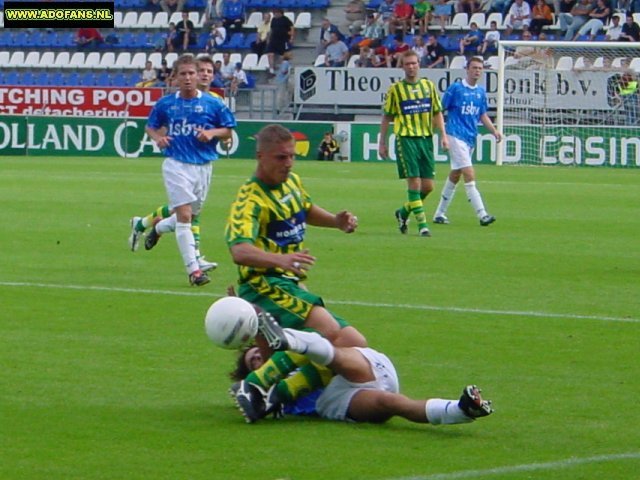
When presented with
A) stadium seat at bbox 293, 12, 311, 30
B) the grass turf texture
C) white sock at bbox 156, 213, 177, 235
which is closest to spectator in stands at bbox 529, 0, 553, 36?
stadium seat at bbox 293, 12, 311, 30

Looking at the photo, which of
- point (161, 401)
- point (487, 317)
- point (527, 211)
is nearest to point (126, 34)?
point (527, 211)

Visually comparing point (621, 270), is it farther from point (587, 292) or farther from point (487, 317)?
point (487, 317)

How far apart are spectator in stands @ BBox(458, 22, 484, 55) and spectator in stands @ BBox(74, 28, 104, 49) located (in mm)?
12226

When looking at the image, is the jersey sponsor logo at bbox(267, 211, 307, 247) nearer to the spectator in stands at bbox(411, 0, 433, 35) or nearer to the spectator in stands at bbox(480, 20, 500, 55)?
the spectator in stands at bbox(480, 20, 500, 55)

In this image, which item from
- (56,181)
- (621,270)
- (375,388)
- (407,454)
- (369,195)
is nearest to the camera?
(407,454)

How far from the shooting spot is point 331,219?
7824 mm

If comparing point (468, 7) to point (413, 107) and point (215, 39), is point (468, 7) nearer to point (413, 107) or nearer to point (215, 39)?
Answer: point (215, 39)

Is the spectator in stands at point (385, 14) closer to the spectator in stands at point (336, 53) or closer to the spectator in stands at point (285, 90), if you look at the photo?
the spectator in stands at point (336, 53)

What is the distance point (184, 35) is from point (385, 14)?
5922 mm

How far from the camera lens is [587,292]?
12406 millimetres

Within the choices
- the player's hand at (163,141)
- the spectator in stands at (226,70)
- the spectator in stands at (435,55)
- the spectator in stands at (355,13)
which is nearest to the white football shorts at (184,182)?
the player's hand at (163,141)

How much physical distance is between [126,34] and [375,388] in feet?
126

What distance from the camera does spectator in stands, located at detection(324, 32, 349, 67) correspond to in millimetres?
39438

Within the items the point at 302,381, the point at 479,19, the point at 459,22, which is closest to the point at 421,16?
the point at 459,22
